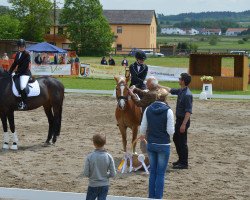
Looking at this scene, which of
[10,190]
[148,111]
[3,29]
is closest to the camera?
[10,190]

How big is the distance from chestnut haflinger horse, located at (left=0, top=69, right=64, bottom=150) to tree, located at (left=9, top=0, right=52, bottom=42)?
71.9 meters

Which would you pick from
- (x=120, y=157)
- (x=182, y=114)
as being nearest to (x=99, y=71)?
(x=120, y=157)

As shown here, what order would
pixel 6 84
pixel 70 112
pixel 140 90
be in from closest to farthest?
pixel 140 90 → pixel 6 84 → pixel 70 112

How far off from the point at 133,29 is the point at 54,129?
93.1m

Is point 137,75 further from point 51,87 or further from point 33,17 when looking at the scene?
point 33,17

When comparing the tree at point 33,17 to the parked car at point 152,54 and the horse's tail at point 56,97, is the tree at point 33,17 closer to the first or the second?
the parked car at point 152,54

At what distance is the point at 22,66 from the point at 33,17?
7638 cm

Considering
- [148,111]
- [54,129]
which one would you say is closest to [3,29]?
[54,129]

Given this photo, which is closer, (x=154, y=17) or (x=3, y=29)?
(x=3, y=29)

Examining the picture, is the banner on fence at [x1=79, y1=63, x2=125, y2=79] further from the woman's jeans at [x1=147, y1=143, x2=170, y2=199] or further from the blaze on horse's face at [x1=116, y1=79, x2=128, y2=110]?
the woman's jeans at [x1=147, y1=143, x2=170, y2=199]

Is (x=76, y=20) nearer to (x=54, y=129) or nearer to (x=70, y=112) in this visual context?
(x=70, y=112)

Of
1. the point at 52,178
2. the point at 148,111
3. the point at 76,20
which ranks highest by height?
the point at 76,20

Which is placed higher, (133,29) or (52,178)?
(133,29)

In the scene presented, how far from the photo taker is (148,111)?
325 inches
